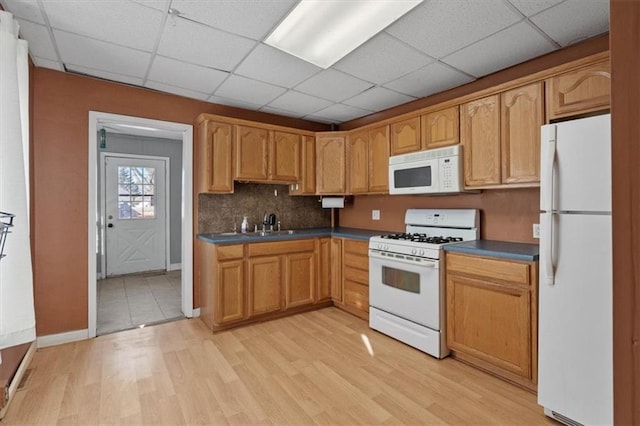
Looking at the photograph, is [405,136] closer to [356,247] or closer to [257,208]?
[356,247]

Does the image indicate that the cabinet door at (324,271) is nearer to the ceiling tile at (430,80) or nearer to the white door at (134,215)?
the ceiling tile at (430,80)

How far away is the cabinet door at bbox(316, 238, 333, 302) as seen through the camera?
3.74 meters

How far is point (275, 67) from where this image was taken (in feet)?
8.96

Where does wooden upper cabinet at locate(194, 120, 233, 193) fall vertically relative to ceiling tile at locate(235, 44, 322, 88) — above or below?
below

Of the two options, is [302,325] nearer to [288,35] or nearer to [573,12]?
[288,35]

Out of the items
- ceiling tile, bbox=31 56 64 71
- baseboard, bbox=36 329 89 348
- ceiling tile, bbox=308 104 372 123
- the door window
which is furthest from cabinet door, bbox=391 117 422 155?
the door window

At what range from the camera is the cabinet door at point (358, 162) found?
12.4 feet

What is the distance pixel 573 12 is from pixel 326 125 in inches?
121

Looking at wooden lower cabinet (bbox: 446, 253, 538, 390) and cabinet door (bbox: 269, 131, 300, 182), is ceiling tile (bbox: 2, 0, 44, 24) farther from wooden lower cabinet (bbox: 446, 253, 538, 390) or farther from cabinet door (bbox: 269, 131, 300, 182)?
wooden lower cabinet (bbox: 446, 253, 538, 390)

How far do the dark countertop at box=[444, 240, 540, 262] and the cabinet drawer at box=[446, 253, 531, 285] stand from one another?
0.14 ft

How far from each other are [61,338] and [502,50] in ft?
14.4

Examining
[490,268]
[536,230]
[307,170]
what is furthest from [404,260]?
[307,170]

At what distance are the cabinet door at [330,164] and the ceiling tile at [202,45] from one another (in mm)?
1608

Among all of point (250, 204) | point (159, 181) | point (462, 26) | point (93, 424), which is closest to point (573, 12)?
point (462, 26)
